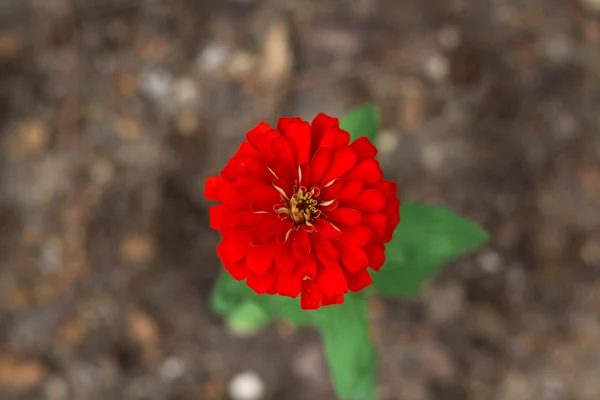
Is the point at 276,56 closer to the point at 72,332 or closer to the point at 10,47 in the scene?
the point at 10,47

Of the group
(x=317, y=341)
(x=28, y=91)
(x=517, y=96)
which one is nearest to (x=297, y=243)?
(x=317, y=341)

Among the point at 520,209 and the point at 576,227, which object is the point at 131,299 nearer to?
the point at 520,209

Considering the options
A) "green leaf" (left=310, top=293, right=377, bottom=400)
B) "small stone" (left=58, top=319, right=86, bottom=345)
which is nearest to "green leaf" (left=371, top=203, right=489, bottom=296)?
"green leaf" (left=310, top=293, right=377, bottom=400)

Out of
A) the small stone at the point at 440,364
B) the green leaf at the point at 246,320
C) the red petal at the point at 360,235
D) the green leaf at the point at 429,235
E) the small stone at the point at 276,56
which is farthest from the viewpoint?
the small stone at the point at 276,56

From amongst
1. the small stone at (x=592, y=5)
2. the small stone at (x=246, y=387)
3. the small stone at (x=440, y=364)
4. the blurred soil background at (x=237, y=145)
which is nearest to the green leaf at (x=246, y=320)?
the blurred soil background at (x=237, y=145)

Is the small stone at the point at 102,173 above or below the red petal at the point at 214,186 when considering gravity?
above

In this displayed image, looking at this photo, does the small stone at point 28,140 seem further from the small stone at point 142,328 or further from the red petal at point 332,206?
the red petal at point 332,206
